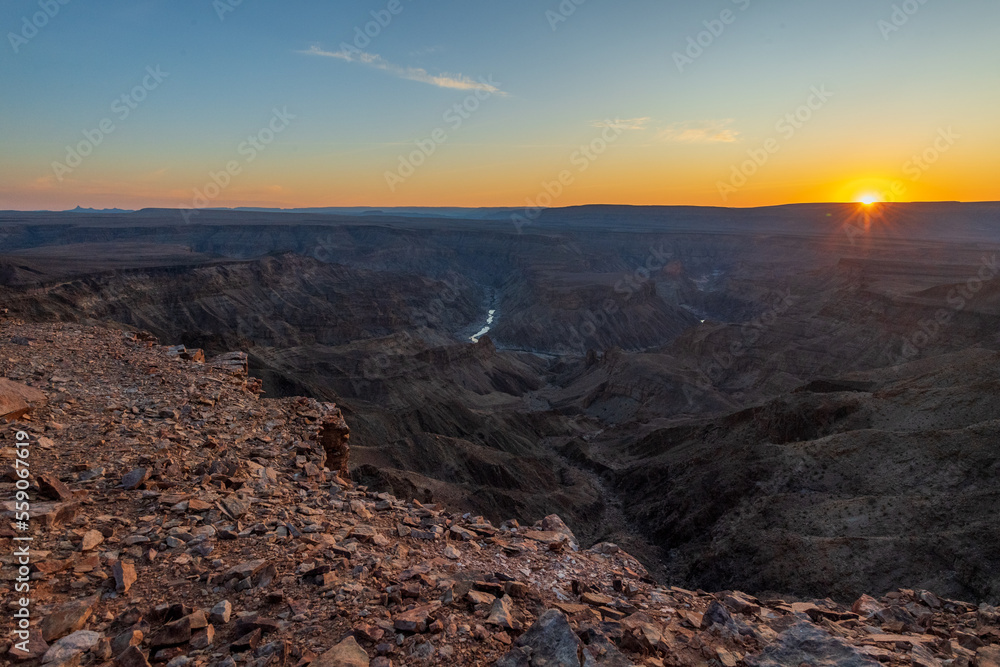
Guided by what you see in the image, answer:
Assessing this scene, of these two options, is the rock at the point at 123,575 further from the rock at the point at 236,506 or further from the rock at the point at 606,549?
the rock at the point at 606,549

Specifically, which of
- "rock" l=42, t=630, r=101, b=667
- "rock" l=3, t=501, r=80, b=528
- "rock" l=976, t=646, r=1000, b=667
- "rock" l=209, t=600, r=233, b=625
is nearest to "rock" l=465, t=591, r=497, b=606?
"rock" l=209, t=600, r=233, b=625

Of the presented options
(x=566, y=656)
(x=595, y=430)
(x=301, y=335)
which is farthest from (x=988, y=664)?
(x=301, y=335)

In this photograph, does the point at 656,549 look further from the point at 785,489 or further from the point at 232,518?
the point at 232,518

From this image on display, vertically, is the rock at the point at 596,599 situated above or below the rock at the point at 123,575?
above

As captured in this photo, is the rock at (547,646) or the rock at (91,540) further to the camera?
the rock at (91,540)

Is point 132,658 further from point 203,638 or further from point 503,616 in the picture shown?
point 503,616

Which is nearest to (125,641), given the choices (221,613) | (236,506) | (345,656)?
(221,613)

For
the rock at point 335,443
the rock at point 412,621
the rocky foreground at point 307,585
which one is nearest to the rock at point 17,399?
the rocky foreground at point 307,585
